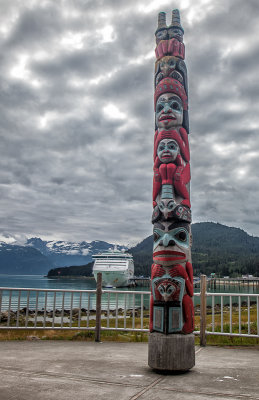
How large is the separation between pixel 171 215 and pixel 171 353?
2.29 meters

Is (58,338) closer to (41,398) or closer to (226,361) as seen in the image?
(226,361)

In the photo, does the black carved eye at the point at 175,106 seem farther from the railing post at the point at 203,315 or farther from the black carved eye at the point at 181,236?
the railing post at the point at 203,315

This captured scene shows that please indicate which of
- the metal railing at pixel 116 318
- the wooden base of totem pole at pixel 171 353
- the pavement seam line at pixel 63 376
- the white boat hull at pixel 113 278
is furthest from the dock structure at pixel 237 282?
the pavement seam line at pixel 63 376

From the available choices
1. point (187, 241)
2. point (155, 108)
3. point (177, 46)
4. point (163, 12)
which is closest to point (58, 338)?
point (187, 241)

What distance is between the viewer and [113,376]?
5461 mm

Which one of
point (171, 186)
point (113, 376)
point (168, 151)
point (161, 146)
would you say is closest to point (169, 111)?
point (161, 146)

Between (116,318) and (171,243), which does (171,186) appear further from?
(116,318)

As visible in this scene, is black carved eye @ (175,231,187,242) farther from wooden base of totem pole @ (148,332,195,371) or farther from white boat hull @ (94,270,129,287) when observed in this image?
white boat hull @ (94,270,129,287)

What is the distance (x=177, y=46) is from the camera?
292 inches

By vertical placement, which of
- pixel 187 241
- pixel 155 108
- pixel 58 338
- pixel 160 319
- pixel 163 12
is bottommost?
pixel 58 338

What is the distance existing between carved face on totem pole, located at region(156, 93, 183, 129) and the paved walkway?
4.46 m

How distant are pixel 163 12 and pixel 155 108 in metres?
2.50

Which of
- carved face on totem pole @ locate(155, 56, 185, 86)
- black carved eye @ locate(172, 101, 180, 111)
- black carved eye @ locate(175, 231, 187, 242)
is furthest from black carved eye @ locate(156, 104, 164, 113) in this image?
black carved eye @ locate(175, 231, 187, 242)

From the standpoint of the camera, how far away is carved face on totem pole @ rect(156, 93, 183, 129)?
682cm
